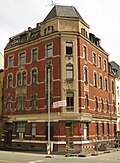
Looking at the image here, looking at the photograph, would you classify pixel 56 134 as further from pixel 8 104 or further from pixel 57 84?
pixel 8 104

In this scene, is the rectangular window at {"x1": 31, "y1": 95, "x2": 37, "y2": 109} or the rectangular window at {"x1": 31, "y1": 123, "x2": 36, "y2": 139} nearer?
the rectangular window at {"x1": 31, "y1": 123, "x2": 36, "y2": 139}

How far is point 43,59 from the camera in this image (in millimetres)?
37281

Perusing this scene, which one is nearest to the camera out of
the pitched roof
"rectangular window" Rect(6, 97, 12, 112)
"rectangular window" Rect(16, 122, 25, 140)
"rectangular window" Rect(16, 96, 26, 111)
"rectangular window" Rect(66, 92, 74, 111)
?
"rectangular window" Rect(66, 92, 74, 111)

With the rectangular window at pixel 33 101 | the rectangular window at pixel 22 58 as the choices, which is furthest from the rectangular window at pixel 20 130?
the rectangular window at pixel 22 58

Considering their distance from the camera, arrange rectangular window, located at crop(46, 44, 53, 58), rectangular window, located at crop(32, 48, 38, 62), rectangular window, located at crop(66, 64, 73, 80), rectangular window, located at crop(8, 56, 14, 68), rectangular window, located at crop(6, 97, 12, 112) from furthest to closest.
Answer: rectangular window, located at crop(8, 56, 14, 68) → rectangular window, located at crop(6, 97, 12, 112) → rectangular window, located at crop(32, 48, 38, 62) → rectangular window, located at crop(46, 44, 53, 58) → rectangular window, located at crop(66, 64, 73, 80)

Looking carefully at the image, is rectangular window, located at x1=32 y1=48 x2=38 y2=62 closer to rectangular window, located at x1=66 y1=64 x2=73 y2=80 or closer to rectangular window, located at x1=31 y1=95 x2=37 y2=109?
rectangular window, located at x1=31 y1=95 x2=37 y2=109

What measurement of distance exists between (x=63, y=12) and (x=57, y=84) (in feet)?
36.7

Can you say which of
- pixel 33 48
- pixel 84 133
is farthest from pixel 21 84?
pixel 84 133

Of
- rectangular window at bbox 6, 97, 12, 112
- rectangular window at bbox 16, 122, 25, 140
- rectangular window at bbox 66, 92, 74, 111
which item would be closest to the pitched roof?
rectangular window at bbox 66, 92, 74, 111

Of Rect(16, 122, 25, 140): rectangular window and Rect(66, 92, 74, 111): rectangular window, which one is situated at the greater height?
Rect(66, 92, 74, 111): rectangular window

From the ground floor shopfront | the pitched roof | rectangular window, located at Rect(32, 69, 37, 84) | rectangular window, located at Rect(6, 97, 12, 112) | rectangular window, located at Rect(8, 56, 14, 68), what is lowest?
the ground floor shopfront

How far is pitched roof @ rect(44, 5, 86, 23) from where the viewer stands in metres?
37.5

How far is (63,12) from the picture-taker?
3812 cm

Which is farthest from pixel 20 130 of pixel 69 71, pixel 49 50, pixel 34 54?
pixel 49 50
